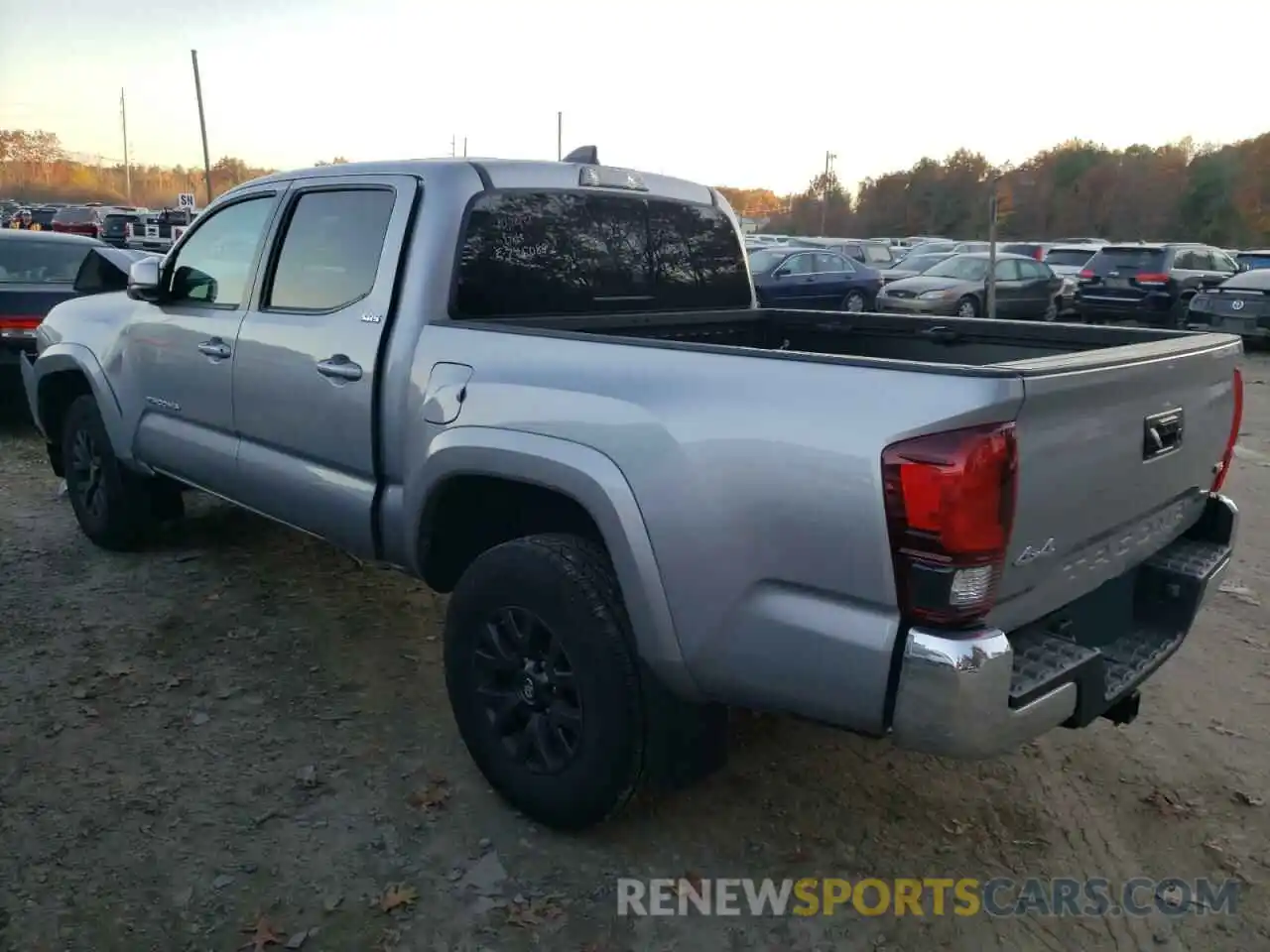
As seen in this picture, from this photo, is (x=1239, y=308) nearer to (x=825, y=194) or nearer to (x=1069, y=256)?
(x=1069, y=256)

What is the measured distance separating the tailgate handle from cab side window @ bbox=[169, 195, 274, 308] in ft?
10.9

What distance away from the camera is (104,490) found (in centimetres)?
527

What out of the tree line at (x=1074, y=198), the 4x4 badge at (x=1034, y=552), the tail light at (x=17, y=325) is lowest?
the tail light at (x=17, y=325)

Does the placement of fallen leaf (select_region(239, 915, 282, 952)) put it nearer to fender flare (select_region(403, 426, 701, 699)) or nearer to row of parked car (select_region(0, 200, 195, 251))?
fender flare (select_region(403, 426, 701, 699))

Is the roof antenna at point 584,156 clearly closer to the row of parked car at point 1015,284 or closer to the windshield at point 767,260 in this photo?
the row of parked car at point 1015,284

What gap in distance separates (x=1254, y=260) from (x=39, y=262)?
2151 cm

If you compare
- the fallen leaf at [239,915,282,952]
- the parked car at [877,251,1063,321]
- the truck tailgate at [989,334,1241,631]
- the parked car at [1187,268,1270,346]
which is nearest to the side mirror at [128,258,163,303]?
the fallen leaf at [239,915,282,952]

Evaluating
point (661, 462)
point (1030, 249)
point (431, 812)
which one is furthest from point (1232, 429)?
point (1030, 249)

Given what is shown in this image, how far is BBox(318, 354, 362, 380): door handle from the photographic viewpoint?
351cm

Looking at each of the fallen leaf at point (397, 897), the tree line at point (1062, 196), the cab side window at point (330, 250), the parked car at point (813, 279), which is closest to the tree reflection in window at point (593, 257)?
the cab side window at point (330, 250)

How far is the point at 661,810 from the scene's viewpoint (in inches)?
127

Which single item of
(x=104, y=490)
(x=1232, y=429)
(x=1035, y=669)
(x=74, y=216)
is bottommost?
(x=104, y=490)

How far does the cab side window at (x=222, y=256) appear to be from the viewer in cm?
424

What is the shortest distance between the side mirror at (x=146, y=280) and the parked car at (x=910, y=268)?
57.3ft
